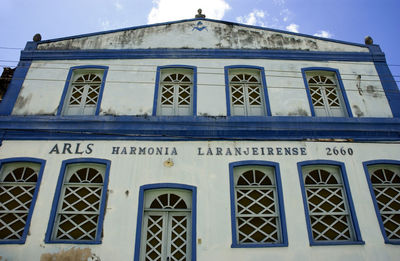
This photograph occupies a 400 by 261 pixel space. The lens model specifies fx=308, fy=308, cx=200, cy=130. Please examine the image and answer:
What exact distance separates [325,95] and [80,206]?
7343 millimetres

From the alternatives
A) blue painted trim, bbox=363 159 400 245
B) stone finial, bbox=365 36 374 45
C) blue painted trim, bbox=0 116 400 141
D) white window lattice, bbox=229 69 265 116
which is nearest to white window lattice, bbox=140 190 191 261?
blue painted trim, bbox=0 116 400 141

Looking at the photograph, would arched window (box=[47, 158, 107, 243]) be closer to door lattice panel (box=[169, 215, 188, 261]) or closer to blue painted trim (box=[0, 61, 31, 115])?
door lattice panel (box=[169, 215, 188, 261])

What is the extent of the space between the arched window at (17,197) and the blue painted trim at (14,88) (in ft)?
5.84

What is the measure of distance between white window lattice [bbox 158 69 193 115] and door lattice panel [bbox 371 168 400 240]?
5105mm

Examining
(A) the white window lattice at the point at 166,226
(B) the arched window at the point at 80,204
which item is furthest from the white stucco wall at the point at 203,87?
(A) the white window lattice at the point at 166,226

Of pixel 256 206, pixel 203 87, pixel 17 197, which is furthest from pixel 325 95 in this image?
pixel 17 197

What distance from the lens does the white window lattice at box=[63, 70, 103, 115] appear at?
868 centimetres

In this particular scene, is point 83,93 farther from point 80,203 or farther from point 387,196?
point 387,196

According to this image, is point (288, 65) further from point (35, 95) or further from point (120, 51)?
point (35, 95)

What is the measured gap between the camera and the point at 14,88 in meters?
8.91

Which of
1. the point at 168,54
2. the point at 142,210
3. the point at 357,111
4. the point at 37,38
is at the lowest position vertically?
the point at 142,210

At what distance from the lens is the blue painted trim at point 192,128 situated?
7.86m

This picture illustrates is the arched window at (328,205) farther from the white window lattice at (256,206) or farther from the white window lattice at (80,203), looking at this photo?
the white window lattice at (80,203)

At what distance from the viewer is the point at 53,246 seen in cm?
649
